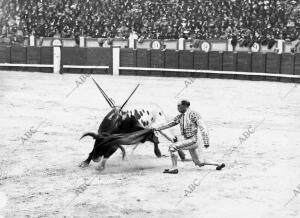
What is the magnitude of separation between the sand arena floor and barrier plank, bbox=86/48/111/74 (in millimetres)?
7951

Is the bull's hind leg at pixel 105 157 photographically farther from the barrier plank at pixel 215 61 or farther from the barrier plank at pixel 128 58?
the barrier plank at pixel 128 58

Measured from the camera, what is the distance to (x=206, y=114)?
13.0m

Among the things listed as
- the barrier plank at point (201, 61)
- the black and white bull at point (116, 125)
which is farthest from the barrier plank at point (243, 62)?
the black and white bull at point (116, 125)

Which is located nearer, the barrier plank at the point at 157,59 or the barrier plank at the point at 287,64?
the barrier plank at the point at 287,64

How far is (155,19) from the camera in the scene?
2516 centimetres

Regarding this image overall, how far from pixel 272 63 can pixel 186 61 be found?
2.96 metres

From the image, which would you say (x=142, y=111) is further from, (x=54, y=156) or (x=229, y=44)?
(x=229, y=44)

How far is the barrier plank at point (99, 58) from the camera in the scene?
23578 mm

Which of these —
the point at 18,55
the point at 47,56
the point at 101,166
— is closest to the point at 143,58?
the point at 47,56

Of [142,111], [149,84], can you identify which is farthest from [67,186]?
[149,84]

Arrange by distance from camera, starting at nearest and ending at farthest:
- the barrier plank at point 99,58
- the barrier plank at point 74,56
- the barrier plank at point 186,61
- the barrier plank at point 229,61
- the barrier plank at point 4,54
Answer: the barrier plank at point 229,61 < the barrier plank at point 186,61 < the barrier plank at point 99,58 < the barrier plank at point 74,56 < the barrier plank at point 4,54

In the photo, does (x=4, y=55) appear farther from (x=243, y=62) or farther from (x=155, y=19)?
(x=243, y=62)

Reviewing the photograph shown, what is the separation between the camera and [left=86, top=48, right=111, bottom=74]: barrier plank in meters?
23.6

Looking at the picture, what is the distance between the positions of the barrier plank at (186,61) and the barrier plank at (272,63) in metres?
2.58
